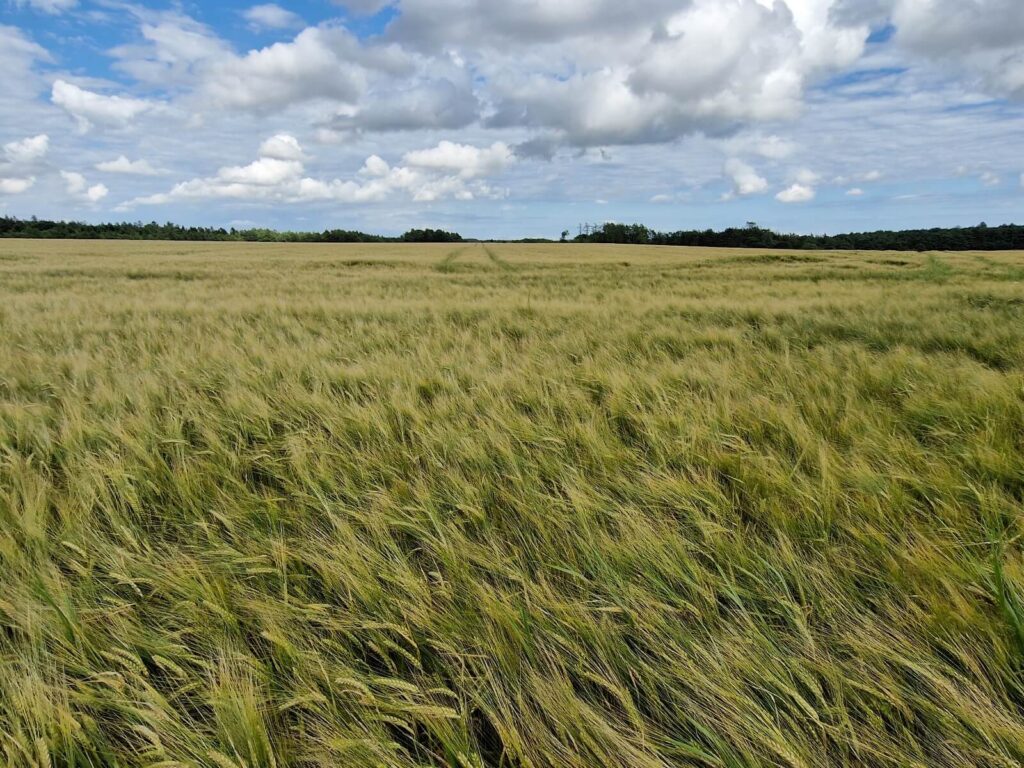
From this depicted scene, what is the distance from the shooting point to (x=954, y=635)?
989mm

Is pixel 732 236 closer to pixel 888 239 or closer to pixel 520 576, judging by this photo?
pixel 888 239

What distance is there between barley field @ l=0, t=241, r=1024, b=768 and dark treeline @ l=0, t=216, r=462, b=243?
254 ft

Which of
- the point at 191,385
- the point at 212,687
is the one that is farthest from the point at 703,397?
the point at 191,385

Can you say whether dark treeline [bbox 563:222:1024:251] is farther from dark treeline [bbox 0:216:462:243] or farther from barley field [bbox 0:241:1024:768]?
barley field [bbox 0:241:1024:768]

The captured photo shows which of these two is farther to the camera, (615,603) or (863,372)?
(863,372)

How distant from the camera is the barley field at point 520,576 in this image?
88 centimetres

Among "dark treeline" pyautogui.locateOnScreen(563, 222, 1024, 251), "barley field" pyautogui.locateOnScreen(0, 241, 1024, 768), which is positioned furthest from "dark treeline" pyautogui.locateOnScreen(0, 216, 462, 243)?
"barley field" pyautogui.locateOnScreen(0, 241, 1024, 768)

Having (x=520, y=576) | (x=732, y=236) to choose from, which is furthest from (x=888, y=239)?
(x=520, y=576)

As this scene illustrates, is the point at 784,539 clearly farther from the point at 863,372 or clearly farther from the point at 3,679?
the point at 863,372

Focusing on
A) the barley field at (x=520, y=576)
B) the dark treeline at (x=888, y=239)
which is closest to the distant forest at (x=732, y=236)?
the dark treeline at (x=888, y=239)

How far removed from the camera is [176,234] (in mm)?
82625

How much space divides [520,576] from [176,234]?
102m

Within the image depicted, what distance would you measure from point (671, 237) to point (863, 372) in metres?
86.6

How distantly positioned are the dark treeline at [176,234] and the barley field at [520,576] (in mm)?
77360
